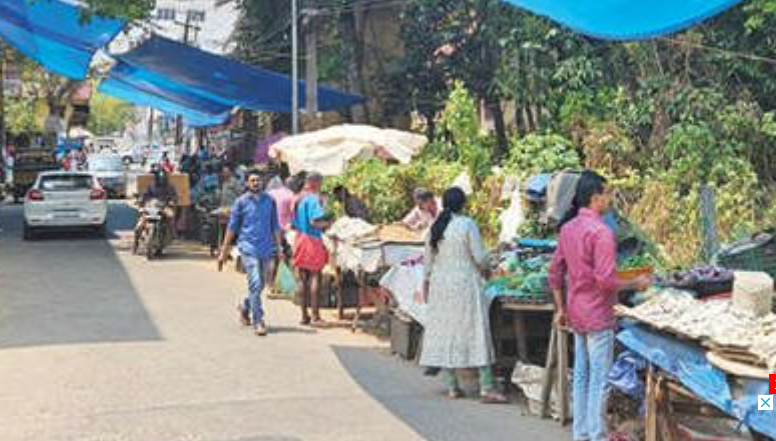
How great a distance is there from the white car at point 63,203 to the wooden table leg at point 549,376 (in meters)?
17.4

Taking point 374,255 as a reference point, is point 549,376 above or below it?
below

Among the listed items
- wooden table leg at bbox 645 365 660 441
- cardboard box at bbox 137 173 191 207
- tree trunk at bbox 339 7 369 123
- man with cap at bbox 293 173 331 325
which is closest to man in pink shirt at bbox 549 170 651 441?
wooden table leg at bbox 645 365 660 441

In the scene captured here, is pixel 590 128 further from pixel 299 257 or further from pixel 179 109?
pixel 179 109

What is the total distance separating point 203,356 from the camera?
10.6 m

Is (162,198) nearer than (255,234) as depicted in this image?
No

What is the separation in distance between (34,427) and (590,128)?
11.0 m

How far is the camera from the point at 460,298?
870cm

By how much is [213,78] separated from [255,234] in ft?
40.1

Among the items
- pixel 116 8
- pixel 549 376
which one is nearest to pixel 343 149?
pixel 116 8

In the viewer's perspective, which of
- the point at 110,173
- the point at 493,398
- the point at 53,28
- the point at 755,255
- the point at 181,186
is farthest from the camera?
the point at 110,173

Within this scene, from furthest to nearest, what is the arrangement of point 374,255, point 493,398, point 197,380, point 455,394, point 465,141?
point 465,141
point 374,255
point 197,380
point 455,394
point 493,398

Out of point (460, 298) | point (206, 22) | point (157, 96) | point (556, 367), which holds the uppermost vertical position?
point (206, 22)

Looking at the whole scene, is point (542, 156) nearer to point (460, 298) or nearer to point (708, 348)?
point (460, 298)

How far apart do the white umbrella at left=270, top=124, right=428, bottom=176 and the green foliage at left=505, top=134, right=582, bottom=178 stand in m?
1.76
